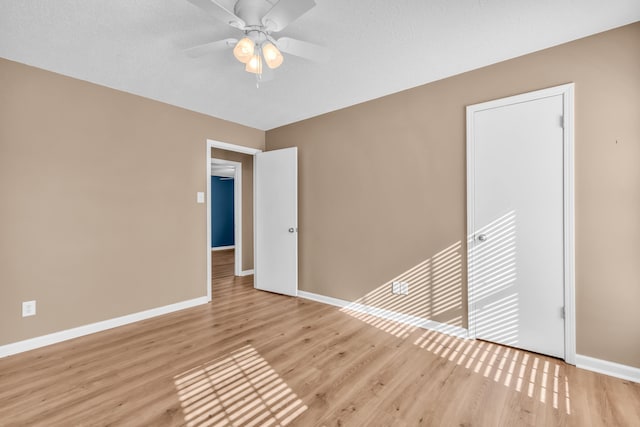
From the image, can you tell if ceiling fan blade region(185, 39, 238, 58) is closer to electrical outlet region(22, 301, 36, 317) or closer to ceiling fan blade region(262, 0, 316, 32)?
ceiling fan blade region(262, 0, 316, 32)

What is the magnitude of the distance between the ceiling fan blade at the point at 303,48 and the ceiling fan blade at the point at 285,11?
17cm

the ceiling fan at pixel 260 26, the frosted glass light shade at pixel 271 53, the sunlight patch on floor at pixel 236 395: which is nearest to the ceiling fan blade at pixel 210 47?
the ceiling fan at pixel 260 26

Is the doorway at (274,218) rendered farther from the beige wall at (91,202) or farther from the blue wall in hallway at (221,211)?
the blue wall in hallway at (221,211)

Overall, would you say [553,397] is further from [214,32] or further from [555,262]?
[214,32]

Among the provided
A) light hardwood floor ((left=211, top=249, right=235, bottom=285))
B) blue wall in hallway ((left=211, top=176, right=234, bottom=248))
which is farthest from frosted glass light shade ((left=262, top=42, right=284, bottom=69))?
blue wall in hallway ((left=211, top=176, right=234, bottom=248))

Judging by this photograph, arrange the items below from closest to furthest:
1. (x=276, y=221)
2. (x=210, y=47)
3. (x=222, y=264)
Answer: (x=210, y=47)
(x=276, y=221)
(x=222, y=264)

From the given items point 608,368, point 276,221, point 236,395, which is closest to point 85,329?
point 236,395

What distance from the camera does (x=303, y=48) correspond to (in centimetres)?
194

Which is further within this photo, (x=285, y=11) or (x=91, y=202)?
(x=91, y=202)

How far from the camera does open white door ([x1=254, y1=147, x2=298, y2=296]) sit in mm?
4074

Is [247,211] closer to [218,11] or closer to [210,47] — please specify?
[210,47]

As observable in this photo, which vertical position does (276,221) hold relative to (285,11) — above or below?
below

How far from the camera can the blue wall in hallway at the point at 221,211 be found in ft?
29.6

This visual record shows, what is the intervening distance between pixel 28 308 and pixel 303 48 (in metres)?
3.19
